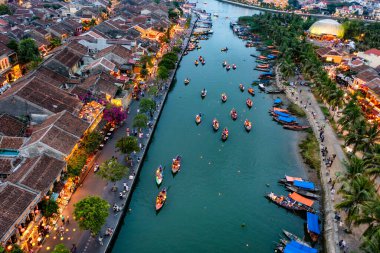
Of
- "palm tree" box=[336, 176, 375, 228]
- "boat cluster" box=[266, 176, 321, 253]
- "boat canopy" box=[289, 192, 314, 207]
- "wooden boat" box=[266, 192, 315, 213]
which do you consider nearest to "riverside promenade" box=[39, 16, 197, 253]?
"boat cluster" box=[266, 176, 321, 253]

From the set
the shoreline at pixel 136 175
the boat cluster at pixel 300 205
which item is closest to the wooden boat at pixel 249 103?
the shoreline at pixel 136 175

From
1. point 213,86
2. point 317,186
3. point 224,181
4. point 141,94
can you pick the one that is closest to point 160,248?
point 224,181

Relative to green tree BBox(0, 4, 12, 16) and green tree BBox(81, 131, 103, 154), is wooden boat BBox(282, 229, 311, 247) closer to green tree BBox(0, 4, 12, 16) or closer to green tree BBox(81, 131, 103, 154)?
green tree BBox(81, 131, 103, 154)

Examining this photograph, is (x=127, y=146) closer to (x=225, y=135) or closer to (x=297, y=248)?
(x=225, y=135)

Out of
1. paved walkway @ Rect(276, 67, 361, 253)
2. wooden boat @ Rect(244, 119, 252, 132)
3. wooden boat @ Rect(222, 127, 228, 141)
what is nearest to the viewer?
paved walkway @ Rect(276, 67, 361, 253)

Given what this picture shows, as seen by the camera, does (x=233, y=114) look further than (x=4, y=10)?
No

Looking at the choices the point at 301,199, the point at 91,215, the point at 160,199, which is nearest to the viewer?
the point at 91,215

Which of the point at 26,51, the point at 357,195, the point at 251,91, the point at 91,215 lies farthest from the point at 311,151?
the point at 26,51
